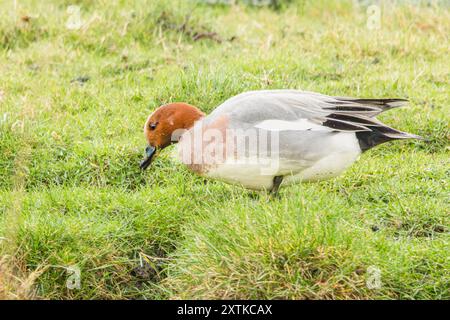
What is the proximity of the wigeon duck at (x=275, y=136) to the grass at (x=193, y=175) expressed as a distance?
162mm

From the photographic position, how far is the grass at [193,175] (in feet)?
11.5

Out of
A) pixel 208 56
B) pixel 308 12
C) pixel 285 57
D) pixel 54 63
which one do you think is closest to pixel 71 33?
pixel 54 63

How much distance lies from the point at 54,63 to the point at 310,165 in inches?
117

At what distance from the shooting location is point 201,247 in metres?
3.63

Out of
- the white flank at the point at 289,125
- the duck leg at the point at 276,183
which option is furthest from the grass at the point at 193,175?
the white flank at the point at 289,125

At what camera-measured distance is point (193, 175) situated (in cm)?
466

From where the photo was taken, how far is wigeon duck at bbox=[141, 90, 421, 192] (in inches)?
152

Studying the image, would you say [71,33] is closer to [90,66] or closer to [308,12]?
[90,66]

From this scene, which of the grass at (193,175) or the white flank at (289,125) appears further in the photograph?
the white flank at (289,125)

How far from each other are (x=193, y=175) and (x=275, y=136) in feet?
3.08

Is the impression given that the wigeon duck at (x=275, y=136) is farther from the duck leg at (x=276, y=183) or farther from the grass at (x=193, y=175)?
the grass at (x=193, y=175)

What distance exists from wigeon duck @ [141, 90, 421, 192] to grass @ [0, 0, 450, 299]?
16 cm

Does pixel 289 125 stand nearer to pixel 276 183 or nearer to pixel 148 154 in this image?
pixel 276 183

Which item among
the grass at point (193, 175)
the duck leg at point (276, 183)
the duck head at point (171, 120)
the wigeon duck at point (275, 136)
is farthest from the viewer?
the duck head at point (171, 120)
